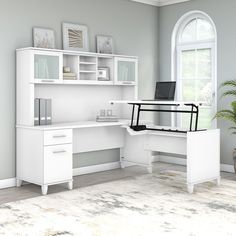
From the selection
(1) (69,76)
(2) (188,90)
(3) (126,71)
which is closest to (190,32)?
(2) (188,90)

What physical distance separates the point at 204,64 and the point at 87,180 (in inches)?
100.0

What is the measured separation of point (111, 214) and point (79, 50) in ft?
8.33

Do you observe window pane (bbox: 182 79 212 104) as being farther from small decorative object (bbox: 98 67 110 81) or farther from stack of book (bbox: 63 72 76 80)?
stack of book (bbox: 63 72 76 80)

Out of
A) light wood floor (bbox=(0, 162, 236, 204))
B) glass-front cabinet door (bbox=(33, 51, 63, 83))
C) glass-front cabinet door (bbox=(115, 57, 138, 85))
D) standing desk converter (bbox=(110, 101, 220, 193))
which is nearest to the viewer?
light wood floor (bbox=(0, 162, 236, 204))

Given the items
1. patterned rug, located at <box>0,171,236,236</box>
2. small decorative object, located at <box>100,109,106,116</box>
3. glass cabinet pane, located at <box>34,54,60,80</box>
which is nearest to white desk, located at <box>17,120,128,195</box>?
patterned rug, located at <box>0,171,236,236</box>

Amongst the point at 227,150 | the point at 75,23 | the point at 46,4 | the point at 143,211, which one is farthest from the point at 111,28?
the point at 143,211

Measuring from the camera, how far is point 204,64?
20.2 feet

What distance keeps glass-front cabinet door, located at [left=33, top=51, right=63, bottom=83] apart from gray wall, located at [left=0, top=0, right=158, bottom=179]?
0.36m

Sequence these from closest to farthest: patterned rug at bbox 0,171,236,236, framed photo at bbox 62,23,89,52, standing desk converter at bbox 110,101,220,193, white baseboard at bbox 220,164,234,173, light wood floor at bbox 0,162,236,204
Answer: patterned rug at bbox 0,171,236,236
light wood floor at bbox 0,162,236,204
standing desk converter at bbox 110,101,220,193
framed photo at bbox 62,23,89,52
white baseboard at bbox 220,164,234,173

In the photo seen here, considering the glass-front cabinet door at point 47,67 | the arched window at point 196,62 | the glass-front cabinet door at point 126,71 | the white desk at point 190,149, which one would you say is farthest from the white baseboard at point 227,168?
the glass-front cabinet door at point 47,67

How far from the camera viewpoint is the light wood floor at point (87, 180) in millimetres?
4531

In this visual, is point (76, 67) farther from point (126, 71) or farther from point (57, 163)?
point (57, 163)

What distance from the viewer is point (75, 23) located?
18.1 feet

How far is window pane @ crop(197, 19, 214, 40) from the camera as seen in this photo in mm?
6062
